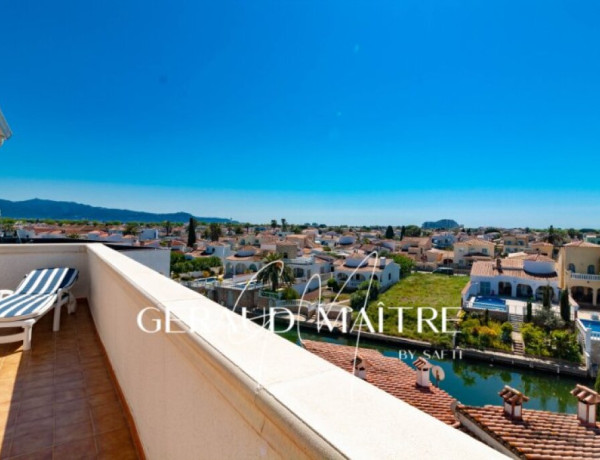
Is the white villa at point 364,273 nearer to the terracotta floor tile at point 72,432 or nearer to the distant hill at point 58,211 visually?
the terracotta floor tile at point 72,432

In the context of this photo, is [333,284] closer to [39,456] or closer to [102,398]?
[102,398]

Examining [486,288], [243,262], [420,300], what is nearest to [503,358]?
[420,300]

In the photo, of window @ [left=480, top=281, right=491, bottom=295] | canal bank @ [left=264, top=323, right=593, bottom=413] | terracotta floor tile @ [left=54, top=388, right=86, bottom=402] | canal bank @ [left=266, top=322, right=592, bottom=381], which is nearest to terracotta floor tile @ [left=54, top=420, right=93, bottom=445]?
terracotta floor tile @ [left=54, top=388, right=86, bottom=402]

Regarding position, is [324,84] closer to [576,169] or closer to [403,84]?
[403,84]

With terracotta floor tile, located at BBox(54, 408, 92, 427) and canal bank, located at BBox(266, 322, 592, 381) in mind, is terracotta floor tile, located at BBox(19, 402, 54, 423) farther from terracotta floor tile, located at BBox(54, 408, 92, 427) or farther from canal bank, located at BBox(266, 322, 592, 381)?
canal bank, located at BBox(266, 322, 592, 381)

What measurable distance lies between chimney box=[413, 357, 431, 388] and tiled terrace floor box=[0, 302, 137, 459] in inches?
278

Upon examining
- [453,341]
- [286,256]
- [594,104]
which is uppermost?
[594,104]

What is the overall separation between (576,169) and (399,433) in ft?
204

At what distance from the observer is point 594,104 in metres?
31.0

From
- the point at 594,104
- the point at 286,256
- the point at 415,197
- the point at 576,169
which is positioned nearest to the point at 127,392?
the point at 286,256

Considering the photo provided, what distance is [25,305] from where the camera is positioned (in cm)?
389

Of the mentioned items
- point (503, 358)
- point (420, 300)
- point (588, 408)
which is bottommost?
point (503, 358)

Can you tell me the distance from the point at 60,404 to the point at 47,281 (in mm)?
2534

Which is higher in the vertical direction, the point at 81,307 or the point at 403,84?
the point at 403,84
